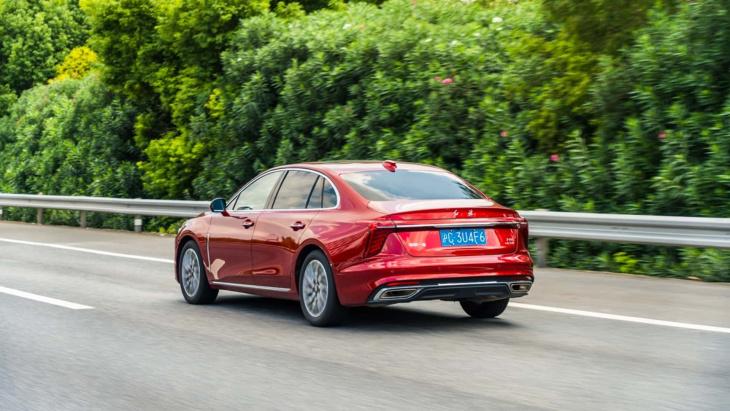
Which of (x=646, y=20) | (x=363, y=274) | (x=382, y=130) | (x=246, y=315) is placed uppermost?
(x=646, y=20)

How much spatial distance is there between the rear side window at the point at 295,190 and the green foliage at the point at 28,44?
3468cm

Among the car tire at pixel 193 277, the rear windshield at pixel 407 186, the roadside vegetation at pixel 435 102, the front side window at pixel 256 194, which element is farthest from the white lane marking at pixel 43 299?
the roadside vegetation at pixel 435 102

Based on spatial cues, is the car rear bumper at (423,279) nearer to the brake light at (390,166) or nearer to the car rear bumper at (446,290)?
the car rear bumper at (446,290)

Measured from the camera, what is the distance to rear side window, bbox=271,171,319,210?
29.5 feet

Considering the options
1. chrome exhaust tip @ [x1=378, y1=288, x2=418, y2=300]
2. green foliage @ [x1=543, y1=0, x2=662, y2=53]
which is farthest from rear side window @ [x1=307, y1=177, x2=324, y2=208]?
green foliage @ [x1=543, y1=0, x2=662, y2=53]

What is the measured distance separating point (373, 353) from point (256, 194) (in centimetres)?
297

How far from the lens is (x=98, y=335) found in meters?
8.34

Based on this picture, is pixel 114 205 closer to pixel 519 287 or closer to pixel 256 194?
pixel 256 194

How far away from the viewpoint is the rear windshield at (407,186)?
8.44 metres

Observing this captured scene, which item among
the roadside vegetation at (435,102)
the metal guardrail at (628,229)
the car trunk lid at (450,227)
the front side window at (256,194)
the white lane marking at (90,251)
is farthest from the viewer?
the white lane marking at (90,251)

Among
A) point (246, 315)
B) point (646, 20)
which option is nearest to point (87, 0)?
point (646, 20)

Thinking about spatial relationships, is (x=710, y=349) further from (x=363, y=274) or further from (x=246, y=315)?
(x=246, y=315)

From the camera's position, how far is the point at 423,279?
25.8 feet

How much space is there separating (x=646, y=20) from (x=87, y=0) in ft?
52.3
